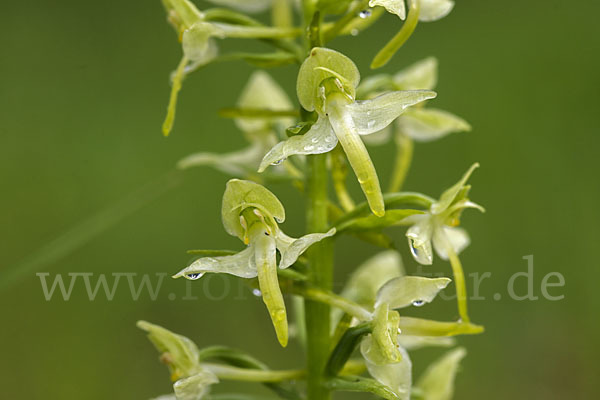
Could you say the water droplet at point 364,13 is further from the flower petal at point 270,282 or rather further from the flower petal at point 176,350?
the flower petal at point 176,350

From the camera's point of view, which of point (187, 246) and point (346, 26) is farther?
point (187, 246)

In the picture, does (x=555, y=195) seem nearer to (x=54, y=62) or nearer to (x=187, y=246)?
(x=187, y=246)

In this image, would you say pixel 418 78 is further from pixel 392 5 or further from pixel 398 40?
pixel 392 5

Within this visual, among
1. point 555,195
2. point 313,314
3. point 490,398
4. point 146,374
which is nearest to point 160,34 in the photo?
point 146,374

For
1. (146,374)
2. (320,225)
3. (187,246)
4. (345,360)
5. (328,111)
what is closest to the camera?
(328,111)

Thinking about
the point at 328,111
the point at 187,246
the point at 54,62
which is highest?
the point at 54,62

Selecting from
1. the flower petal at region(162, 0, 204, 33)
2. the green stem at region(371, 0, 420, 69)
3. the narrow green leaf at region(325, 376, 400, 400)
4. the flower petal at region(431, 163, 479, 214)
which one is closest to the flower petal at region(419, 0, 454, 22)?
the green stem at region(371, 0, 420, 69)

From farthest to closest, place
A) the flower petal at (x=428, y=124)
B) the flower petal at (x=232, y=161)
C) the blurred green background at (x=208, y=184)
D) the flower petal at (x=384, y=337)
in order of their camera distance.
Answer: the blurred green background at (x=208, y=184), the flower petal at (x=232, y=161), the flower petal at (x=428, y=124), the flower petal at (x=384, y=337)

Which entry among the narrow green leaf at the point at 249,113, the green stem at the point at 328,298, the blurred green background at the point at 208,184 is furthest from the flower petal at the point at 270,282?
the blurred green background at the point at 208,184
